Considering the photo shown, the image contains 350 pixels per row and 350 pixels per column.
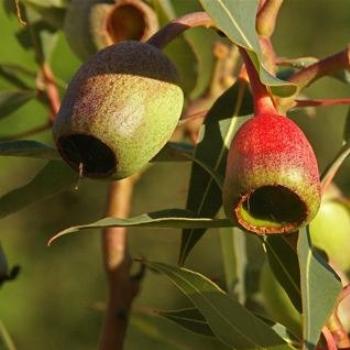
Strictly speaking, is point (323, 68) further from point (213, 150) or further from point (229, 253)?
point (229, 253)

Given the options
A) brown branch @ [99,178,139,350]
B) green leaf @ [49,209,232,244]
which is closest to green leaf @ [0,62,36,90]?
brown branch @ [99,178,139,350]

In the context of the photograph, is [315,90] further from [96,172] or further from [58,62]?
[96,172]

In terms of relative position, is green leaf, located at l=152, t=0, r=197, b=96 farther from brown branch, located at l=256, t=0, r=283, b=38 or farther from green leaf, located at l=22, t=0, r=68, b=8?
brown branch, located at l=256, t=0, r=283, b=38

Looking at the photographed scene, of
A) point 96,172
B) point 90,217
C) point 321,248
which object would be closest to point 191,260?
point 90,217

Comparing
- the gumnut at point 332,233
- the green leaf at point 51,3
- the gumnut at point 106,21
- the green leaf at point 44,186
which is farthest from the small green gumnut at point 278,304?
the green leaf at point 51,3

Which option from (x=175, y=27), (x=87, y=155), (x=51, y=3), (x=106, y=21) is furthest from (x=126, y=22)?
(x=87, y=155)
